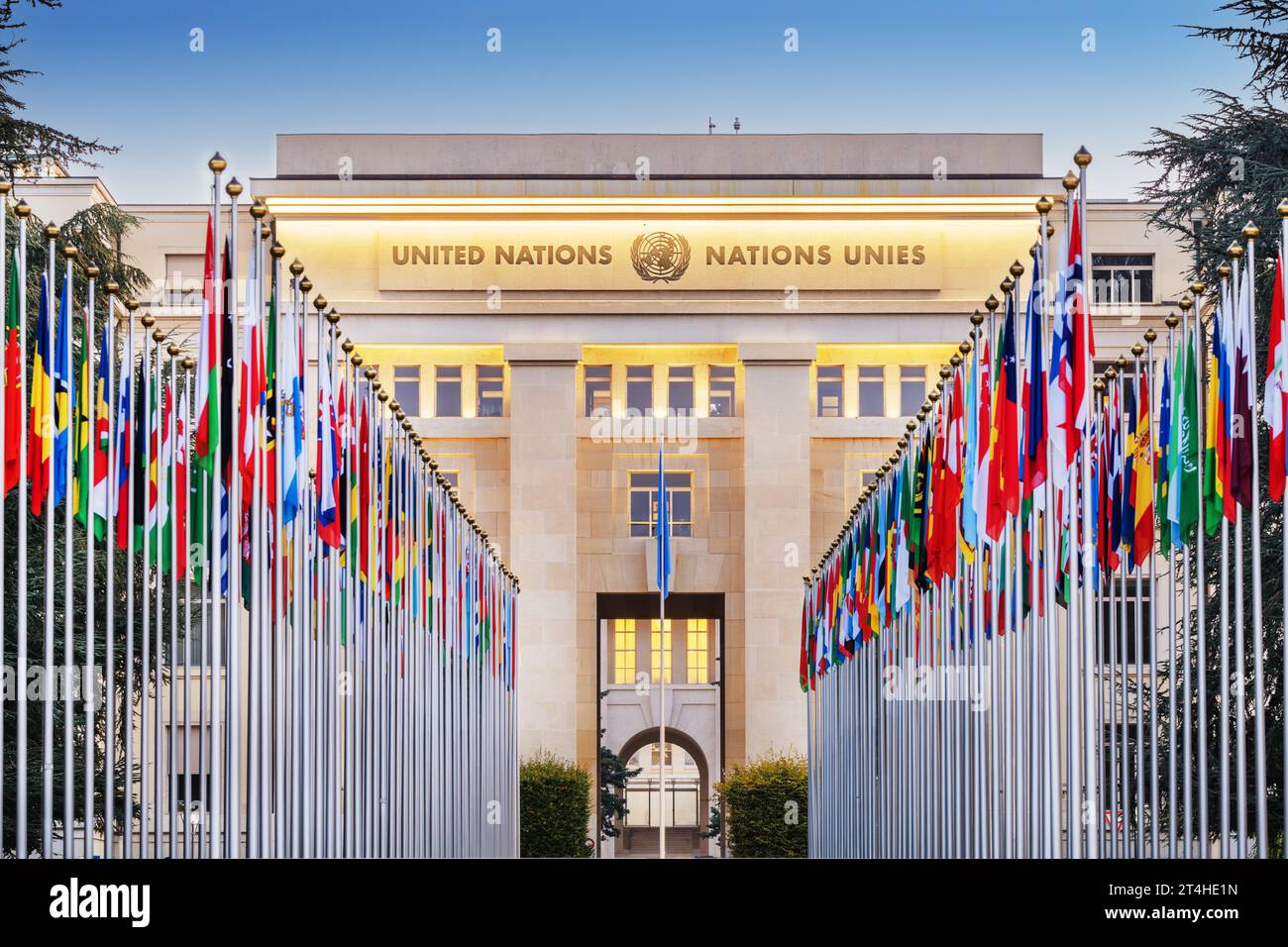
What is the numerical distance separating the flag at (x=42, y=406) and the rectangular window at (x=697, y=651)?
163ft

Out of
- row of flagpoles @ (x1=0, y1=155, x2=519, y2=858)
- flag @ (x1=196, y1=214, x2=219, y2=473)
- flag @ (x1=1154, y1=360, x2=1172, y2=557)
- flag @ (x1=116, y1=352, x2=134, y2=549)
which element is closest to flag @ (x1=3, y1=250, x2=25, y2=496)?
row of flagpoles @ (x1=0, y1=155, x2=519, y2=858)

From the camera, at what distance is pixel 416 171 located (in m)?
57.4

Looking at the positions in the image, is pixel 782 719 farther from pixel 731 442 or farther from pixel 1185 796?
pixel 1185 796

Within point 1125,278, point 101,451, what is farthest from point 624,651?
point 101,451

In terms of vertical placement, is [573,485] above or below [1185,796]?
above

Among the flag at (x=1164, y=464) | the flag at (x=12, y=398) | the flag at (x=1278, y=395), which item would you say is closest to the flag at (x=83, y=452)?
the flag at (x=12, y=398)

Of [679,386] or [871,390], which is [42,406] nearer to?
[679,386]

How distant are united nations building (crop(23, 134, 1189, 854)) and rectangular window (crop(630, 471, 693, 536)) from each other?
0.07 meters

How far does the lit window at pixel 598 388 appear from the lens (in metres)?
58.0

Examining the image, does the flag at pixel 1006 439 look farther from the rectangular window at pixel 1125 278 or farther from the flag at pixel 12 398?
the rectangular window at pixel 1125 278

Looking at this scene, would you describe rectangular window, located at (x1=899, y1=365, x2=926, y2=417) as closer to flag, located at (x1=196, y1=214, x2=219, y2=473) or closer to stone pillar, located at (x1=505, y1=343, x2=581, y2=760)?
stone pillar, located at (x1=505, y1=343, x2=581, y2=760)

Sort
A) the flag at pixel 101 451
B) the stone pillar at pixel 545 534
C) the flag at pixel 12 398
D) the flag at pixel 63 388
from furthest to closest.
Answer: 1. the stone pillar at pixel 545 534
2. the flag at pixel 101 451
3. the flag at pixel 63 388
4. the flag at pixel 12 398
